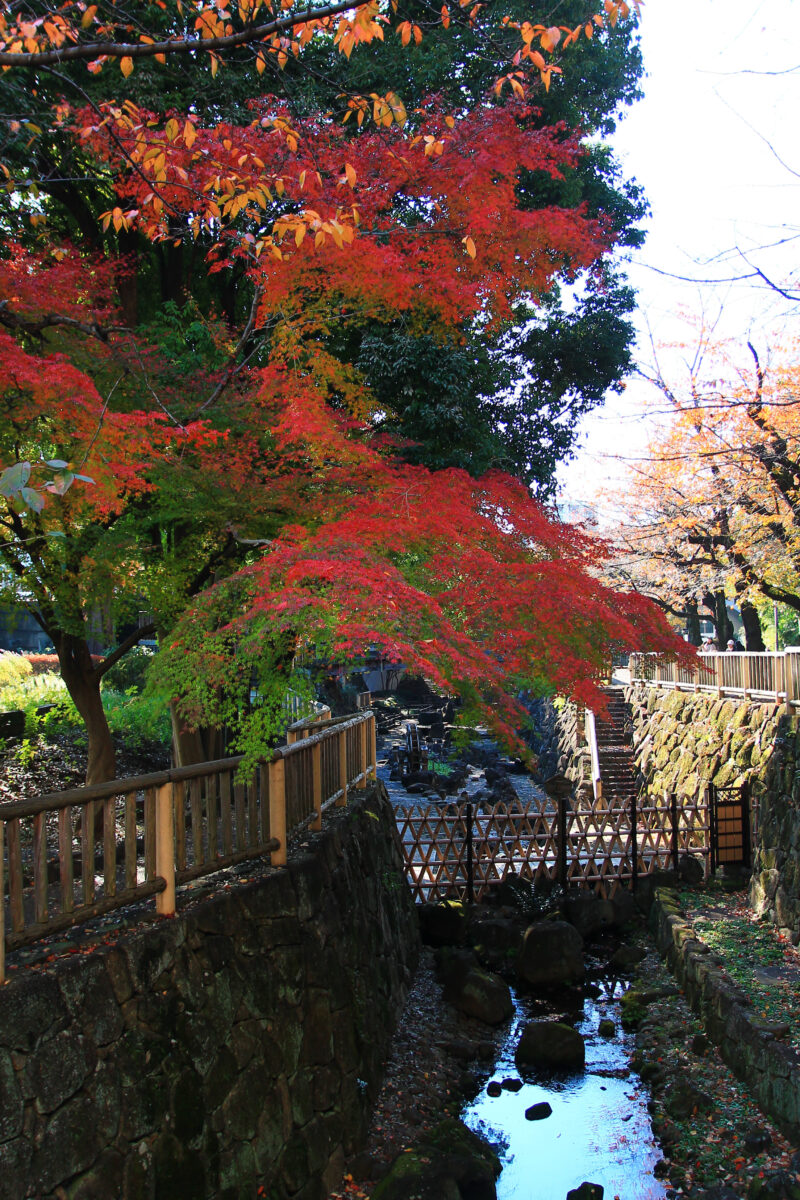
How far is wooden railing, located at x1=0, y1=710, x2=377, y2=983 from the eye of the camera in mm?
4496

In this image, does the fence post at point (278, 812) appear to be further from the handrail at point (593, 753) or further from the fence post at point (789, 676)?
the handrail at point (593, 753)

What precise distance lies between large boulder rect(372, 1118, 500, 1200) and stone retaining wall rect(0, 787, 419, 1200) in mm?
561

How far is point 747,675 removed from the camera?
1873 centimetres

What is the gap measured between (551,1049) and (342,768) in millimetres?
4418

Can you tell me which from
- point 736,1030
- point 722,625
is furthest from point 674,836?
point 722,625

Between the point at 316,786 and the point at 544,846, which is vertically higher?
the point at 316,786

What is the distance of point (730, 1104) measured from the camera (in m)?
8.57

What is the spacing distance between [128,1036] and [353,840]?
4.95 metres

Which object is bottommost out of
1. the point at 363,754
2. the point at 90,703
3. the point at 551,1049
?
the point at 551,1049

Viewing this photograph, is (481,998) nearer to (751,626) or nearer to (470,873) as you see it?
(470,873)

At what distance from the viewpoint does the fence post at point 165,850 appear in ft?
Result: 17.7

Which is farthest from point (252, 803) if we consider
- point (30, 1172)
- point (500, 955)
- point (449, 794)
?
point (449, 794)

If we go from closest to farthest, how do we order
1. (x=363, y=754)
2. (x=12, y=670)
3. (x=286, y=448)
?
(x=286, y=448)
(x=363, y=754)
(x=12, y=670)

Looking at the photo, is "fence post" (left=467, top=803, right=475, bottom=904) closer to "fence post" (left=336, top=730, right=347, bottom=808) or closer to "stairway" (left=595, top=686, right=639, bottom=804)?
"fence post" (left=336, top=730, right=347, bottom=808)
